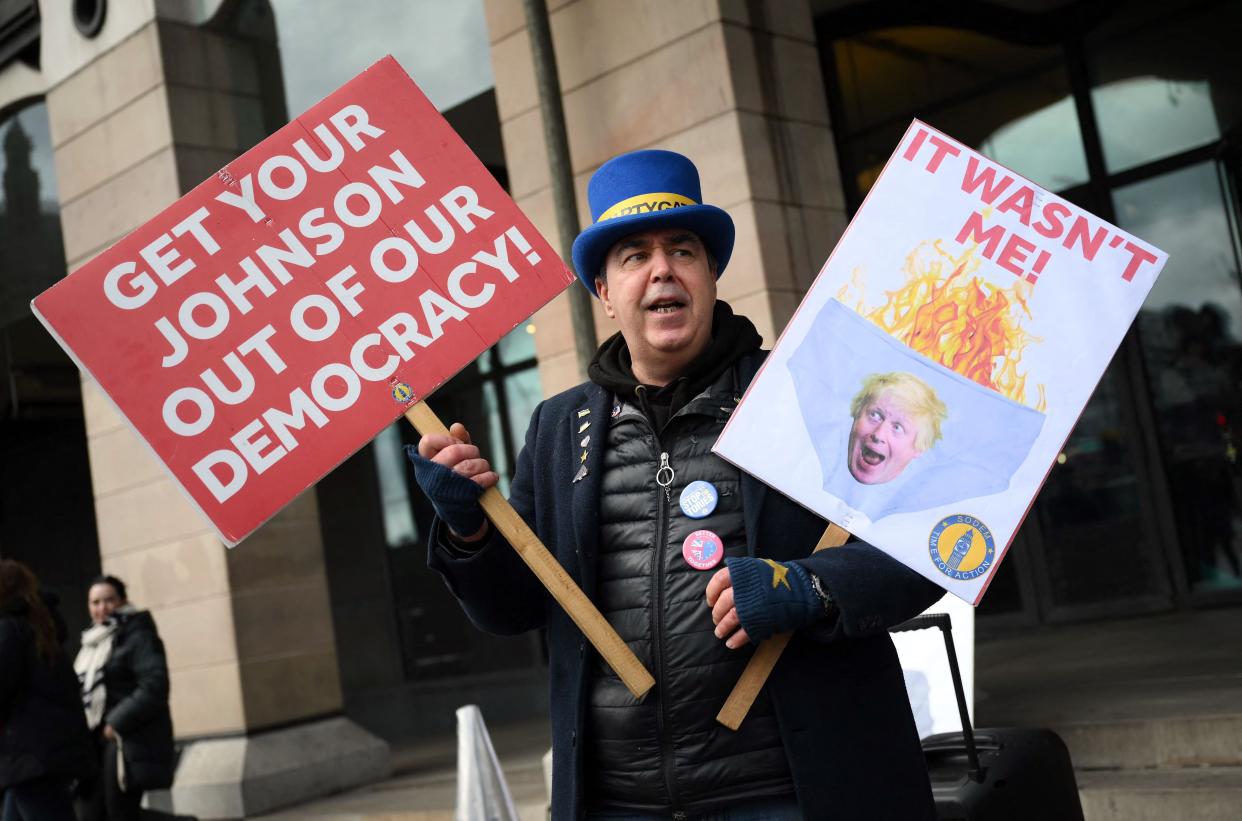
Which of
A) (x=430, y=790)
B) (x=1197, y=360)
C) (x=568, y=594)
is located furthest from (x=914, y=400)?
(x=1197, y=360)

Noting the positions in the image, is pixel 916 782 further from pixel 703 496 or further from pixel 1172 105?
pixel 1172 105

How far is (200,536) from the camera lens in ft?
30.9

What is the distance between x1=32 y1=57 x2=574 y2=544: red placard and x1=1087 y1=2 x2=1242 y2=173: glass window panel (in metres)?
7.69

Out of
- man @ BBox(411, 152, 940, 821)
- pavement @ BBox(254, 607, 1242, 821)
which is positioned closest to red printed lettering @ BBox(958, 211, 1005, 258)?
man @ BBox(411, 152, 940, 821)

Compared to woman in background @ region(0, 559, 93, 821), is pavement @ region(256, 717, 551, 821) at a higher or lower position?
lower

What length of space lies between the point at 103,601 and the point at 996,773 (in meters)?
5.93

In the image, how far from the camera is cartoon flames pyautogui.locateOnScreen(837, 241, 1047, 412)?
254cm

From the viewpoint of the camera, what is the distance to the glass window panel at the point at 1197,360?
9.13 metres

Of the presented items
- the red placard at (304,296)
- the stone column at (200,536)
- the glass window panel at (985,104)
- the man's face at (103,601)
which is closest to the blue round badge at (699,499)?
the red placard at (304,296)

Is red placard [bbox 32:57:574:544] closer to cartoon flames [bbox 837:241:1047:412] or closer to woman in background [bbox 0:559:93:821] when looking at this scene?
cartoon flames [bbox 837:241:1047:412]

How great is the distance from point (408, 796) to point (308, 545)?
7.10ft

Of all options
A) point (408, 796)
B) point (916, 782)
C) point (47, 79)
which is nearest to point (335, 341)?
point (916, 782)

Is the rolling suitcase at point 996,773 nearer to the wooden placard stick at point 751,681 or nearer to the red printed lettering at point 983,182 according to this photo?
the wooden placard stick at point 751,681

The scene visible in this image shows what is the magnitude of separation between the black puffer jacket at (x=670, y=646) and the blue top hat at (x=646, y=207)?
1.04ft
